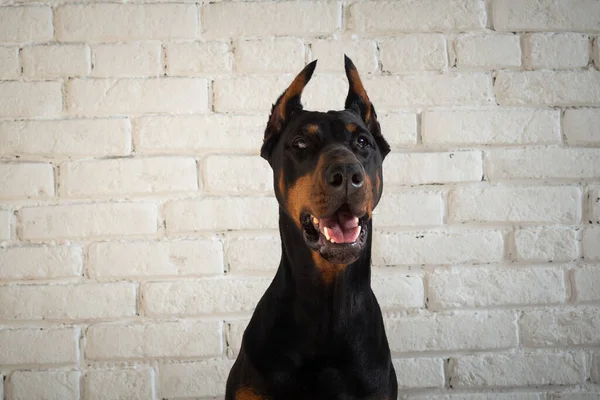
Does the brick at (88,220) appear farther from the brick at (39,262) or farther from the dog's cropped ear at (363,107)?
the dog's cropped ear at (363,107)

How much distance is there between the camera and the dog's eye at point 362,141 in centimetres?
157

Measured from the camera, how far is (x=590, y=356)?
7.11 feet

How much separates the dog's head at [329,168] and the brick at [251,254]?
0.47 metres

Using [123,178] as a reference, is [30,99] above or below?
above

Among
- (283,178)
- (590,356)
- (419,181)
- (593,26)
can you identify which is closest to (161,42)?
(283,178)

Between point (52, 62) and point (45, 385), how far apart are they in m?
1.05

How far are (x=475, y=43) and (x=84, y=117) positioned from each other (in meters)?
1.34

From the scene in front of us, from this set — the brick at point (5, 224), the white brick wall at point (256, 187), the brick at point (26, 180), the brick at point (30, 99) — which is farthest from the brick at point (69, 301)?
the brick at point (30, 99)

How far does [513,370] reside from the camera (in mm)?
2137

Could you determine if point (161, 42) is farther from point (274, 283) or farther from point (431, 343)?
point (431, 343)

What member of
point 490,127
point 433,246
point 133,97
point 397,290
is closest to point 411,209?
point 433,246

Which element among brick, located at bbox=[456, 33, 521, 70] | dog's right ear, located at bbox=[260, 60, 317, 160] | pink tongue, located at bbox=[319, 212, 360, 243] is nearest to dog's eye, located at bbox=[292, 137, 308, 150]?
dog's right ear, located at bbox=[260, 60, 317, 160]

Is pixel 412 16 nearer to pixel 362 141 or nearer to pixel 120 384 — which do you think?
pixel 362 141

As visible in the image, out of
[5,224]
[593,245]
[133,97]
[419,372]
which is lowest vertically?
[419,372]
